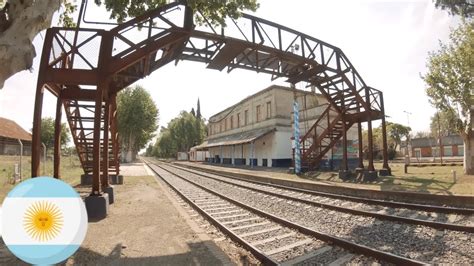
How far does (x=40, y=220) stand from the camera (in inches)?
158

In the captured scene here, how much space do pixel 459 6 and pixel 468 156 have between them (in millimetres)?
8200

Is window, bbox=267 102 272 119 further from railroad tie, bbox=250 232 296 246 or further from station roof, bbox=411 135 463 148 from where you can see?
station roof, bbox=411 135 463 148

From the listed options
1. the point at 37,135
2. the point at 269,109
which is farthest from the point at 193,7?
the point at 269,109

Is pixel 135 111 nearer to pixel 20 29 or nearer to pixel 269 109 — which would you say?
pixel 269 109

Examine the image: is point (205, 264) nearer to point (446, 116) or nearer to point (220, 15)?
point (220, 15)

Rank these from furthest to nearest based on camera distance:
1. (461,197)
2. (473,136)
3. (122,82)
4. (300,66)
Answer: (473,136) < (300,66) < (122,82) < (461,197)

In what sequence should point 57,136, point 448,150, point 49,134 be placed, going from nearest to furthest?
point 57,136 < point 448,150 < point 49,134

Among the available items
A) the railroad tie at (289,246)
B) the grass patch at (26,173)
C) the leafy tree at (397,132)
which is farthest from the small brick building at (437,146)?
the railroad tie at (289,246)

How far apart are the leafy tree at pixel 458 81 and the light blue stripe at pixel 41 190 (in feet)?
62.4

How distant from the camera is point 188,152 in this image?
247 feet

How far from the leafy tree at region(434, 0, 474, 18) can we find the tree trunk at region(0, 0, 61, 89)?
14157 millimetres

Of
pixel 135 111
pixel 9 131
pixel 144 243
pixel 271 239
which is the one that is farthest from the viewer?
pixel 135 111

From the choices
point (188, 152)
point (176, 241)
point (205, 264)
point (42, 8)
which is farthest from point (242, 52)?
point (188, 152)

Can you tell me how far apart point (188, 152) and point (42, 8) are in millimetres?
70138
